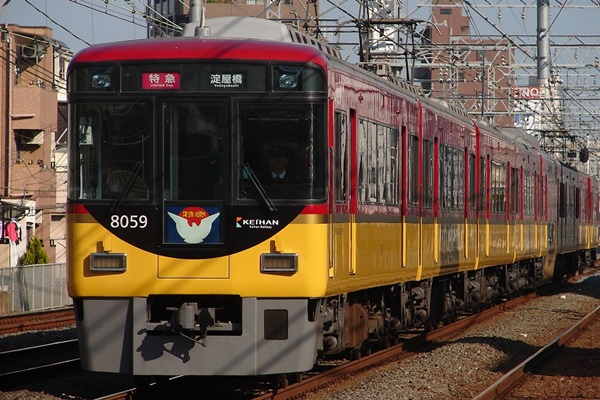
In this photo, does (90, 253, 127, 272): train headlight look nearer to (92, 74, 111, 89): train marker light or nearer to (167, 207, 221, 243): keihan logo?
(167, 207, 221, 243): keihan logo

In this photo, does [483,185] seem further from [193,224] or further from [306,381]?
[193,224]

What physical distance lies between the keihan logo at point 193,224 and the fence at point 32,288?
15.0 meters

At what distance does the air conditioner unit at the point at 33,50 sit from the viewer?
113 feet

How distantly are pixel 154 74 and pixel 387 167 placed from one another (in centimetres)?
360

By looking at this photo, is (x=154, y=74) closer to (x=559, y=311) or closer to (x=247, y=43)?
(x=247, y=43)

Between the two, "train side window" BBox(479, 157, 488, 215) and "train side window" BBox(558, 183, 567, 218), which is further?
"train side window" BBox(558, 183, 567, 218)

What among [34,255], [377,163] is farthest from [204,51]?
[34,255]

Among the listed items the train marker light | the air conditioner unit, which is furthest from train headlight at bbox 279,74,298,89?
the air conditioner unit

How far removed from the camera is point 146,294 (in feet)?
30.4

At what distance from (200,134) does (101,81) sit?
0.94 meters

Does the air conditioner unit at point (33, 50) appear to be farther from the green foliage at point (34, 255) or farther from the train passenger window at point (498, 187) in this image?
the train passenger window at point (498, 187)

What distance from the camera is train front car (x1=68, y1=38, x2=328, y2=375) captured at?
9.23 metres

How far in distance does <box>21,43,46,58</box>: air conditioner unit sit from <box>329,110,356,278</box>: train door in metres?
24.8

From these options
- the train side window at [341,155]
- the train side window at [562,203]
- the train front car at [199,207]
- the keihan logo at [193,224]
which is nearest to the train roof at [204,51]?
the train front car at [199,207]
